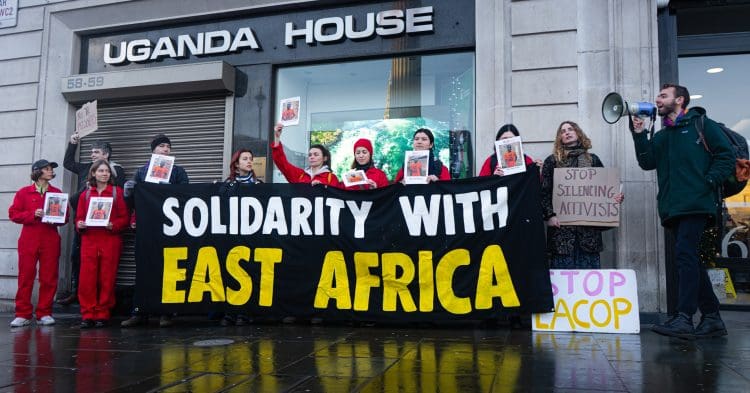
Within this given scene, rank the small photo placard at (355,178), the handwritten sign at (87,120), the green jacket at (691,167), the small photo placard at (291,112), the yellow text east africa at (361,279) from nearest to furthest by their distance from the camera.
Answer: the green jacket at (691,167), the yellow text east africa at (361,279), the small photo placard at (355,178), the small photo placard at (291,112), the handwritten sign at (87,120)

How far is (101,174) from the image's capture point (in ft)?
21.7

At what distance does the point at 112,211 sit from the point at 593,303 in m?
5.55

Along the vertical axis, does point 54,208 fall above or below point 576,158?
below

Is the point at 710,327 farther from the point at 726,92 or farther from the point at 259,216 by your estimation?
the point at 259,216

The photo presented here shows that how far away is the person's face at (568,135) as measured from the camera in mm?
5910

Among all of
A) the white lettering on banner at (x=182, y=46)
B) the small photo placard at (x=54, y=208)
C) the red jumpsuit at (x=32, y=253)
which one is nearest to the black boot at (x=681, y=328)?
the white lettering on banner at (x=182, y=46)

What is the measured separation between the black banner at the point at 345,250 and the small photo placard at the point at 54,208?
1157mm

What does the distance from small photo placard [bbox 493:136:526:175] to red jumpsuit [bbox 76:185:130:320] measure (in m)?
4.53

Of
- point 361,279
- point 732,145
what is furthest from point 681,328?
point 361,279

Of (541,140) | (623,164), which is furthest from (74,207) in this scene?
(623,164)

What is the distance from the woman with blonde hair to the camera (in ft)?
18.7

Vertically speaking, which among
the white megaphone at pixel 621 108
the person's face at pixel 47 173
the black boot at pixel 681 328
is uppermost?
the white megaphone at pixel 621 108

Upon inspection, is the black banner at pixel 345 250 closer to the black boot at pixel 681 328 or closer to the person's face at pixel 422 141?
the person's face at pixel 422 141

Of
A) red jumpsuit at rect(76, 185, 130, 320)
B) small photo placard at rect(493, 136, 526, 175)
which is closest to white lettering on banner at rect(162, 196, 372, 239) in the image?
red jumpsuit at rect(76, 185, 130, 320)
